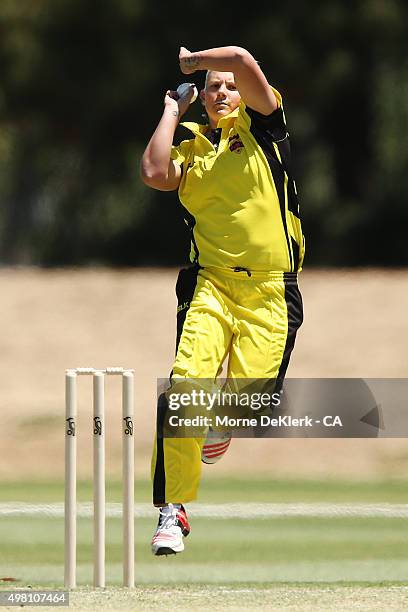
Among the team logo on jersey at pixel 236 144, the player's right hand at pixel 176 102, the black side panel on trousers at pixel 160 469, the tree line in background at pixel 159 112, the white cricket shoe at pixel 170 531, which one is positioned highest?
the tree line in background at pixel 159 112

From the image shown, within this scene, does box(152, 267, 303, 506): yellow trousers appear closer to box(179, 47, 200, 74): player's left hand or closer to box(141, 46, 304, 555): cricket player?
box(141, 46, 304, 555): cricket player

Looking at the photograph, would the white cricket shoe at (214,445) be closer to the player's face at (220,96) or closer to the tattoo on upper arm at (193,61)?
the player's face at (220,96)

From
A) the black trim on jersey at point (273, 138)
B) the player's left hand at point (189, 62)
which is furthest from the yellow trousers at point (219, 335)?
the player's left hand at point (189, 62)

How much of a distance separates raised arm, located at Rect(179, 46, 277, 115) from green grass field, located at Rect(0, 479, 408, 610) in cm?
151

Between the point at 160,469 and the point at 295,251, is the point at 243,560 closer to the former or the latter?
the point at 160,469

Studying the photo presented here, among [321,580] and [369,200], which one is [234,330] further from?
[369,200]

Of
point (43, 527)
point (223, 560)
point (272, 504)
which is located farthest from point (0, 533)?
point (272, 504)

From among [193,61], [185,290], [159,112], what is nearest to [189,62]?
[193,61]

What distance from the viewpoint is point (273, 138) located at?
16.3 ft

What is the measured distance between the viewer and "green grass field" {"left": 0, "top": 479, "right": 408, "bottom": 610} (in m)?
4.51

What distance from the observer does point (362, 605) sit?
433 cm

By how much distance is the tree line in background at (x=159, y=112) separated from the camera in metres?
20.7

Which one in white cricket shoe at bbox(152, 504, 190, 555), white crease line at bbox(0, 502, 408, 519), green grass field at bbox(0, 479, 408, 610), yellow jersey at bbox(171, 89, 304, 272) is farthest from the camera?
white crease line at bbox(0, 502, 408, 519)

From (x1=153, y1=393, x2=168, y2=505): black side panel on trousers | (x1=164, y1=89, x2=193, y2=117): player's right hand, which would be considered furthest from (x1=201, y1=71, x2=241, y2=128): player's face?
(x1=153, y1=393, x2=168, y2=505): black side panel on trousers
